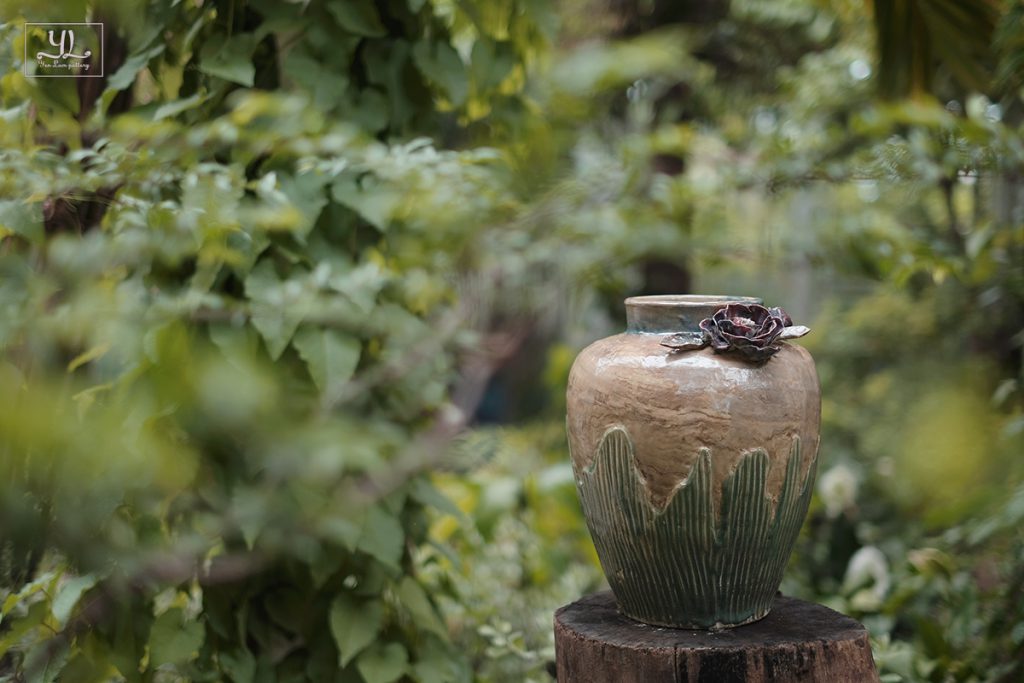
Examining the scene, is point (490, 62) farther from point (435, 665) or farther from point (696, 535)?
point (435, 665)

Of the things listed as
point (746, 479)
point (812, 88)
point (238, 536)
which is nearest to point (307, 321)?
point (238, 536)

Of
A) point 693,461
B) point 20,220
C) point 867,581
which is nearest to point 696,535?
point 693,461

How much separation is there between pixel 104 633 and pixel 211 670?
199mm

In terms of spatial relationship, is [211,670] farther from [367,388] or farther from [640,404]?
[640,404]

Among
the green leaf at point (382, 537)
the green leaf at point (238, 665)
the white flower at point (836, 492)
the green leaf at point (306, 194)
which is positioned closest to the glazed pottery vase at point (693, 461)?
the green leaf at point (382, 537)

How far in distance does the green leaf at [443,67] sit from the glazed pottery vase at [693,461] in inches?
25.0

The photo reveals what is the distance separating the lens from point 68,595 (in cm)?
152

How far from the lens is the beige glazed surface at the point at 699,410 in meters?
1.38

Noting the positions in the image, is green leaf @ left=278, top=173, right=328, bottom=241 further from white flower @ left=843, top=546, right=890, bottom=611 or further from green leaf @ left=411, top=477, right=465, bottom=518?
white flower @ left=843, top=546, right=890, bottom=611

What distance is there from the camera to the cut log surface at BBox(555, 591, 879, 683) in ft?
4.64

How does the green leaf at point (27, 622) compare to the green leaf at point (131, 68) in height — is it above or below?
below

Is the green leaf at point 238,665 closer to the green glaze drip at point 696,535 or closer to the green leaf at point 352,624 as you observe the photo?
the green leaf at point 352,624

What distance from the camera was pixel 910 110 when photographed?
227 centimetres

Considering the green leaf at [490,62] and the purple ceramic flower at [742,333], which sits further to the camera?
the green leaf at [490,62]
